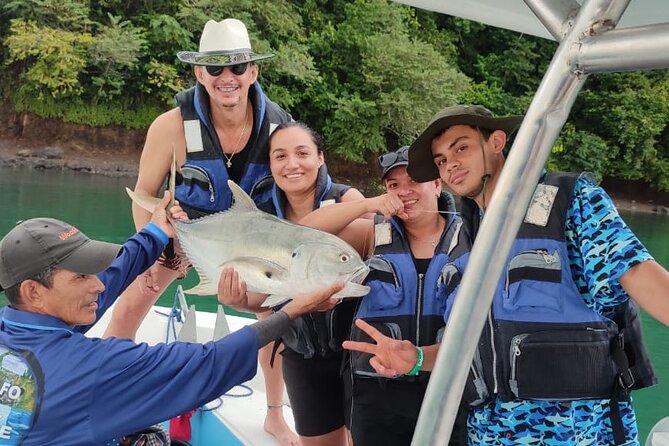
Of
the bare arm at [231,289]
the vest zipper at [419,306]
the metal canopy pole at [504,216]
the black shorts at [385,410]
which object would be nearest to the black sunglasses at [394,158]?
the vest zipper at [419,306]

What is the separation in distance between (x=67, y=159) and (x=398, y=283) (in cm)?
2324

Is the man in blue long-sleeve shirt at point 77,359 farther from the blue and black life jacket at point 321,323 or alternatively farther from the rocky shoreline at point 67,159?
the rocky shoreline at point 67,159

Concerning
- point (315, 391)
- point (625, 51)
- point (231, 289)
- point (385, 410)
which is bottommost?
point (315, 391)

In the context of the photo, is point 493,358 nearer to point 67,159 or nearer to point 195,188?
point 195,188

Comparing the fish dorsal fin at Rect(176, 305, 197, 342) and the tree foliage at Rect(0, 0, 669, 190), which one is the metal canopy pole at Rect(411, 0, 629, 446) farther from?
the tree foliage at Rect(0, 0, 669, 190)

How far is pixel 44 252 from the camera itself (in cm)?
184

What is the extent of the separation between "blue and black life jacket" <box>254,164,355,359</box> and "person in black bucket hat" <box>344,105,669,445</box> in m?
0.72

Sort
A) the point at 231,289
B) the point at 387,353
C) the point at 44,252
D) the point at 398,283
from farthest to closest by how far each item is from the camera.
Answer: the point at 398,283, the point at 231,289, the point at 387,353, the point at 44,252

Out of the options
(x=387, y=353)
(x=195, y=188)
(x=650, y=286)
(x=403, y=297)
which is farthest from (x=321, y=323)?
(x=650, y=286)

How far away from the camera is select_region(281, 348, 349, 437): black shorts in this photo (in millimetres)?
2633

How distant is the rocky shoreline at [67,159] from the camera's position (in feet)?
74.0

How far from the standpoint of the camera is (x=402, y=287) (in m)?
2.18

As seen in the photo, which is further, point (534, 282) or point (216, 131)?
point (216, 131)

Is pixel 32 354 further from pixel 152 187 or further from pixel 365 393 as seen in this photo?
pixel 152 187
